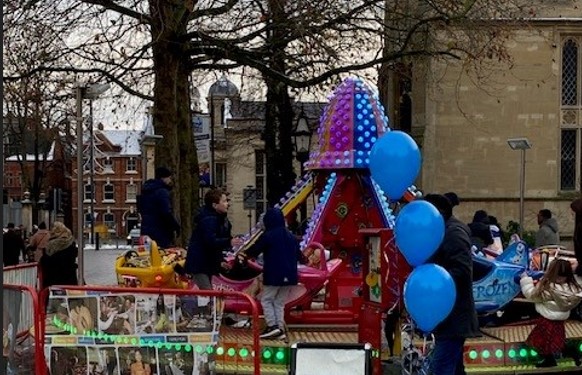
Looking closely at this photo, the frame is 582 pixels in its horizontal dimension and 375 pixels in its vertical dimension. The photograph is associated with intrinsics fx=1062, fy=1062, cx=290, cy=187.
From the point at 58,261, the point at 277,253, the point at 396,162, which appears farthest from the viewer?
the point at 58,261

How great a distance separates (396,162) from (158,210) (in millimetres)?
5051

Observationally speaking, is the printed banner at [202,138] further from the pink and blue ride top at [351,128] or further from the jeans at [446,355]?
the jeans at [446,355]

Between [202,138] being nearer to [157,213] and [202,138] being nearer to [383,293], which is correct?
[157,213]

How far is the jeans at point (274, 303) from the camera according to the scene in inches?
508

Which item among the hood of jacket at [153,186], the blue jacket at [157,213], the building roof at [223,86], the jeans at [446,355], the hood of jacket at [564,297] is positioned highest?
the building roof at [223,86]

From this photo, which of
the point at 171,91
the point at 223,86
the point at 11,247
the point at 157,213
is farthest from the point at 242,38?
the point at 223,86

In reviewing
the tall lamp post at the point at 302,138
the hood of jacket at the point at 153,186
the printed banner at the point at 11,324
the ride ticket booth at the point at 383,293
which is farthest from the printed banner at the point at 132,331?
the tall lamp post at the point at 302,138

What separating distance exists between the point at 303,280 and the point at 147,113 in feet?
45.3

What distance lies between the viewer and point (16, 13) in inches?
704

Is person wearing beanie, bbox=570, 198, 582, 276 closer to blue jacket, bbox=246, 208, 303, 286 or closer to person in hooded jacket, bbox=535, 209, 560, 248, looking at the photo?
blue jacket, bbox=246, 208, 303, 286

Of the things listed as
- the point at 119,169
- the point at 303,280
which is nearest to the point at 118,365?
the point at 303,280

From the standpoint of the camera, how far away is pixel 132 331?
8.71 m

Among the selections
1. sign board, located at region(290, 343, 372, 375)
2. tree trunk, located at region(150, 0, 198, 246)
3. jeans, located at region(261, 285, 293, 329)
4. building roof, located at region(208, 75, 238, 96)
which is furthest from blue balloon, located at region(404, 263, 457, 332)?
building roof, located at region(208, 75, 238, 96)

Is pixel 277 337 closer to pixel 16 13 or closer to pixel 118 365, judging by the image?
pixel 118 365
